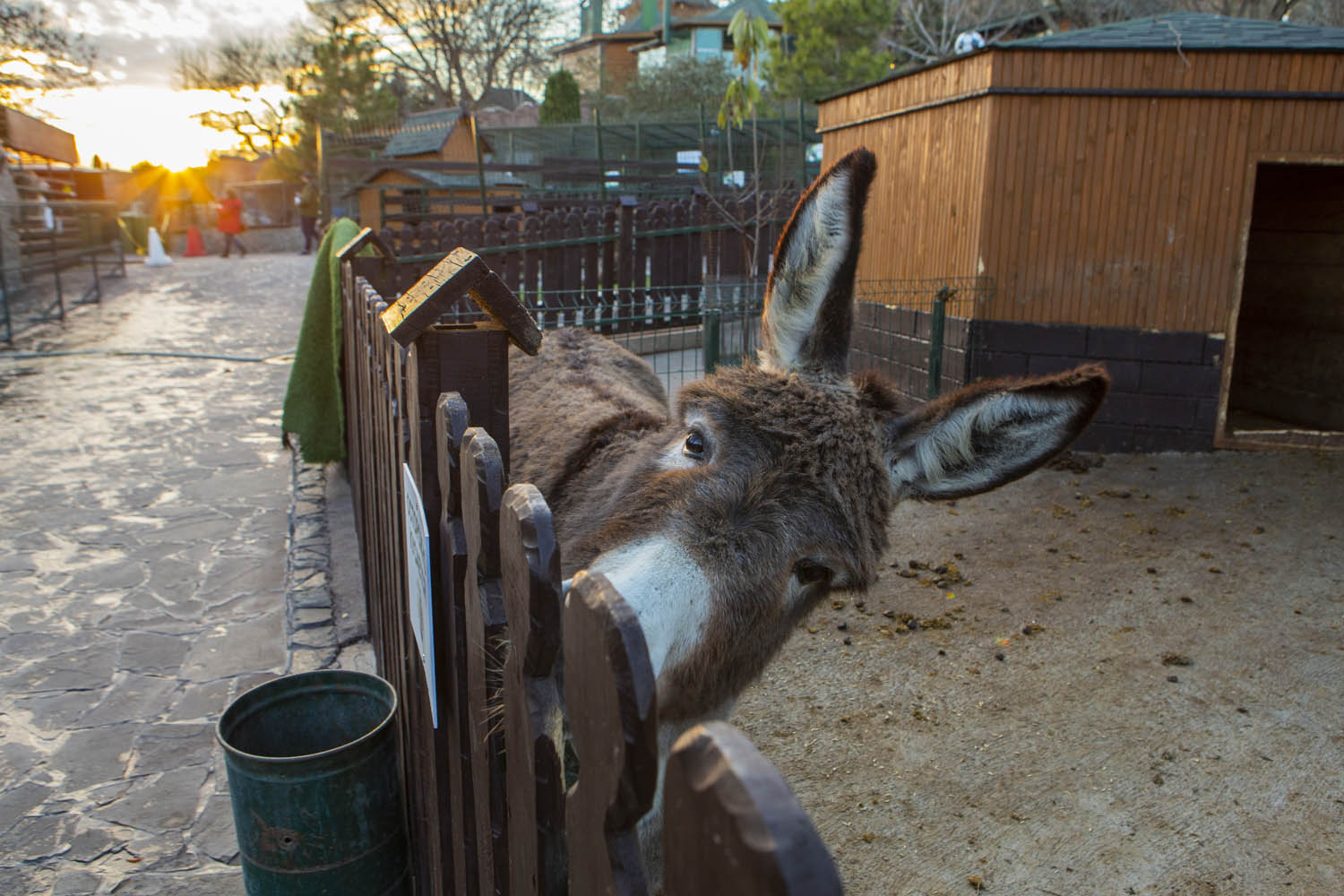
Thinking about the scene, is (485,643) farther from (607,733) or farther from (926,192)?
(926,192)

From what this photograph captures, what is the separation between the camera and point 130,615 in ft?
15.5

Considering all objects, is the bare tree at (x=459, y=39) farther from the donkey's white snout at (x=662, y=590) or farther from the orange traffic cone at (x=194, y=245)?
the donkey's white snout at (x=662, y=590)

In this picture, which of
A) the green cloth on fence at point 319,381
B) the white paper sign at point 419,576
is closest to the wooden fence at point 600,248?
the green cloth on fence at point 319,381

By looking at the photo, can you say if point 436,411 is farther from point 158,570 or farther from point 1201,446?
point 1201,446

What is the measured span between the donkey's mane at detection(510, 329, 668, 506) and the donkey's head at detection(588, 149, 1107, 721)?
19.1 inches

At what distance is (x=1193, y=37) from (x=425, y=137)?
24867 mm

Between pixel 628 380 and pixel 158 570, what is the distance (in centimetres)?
313

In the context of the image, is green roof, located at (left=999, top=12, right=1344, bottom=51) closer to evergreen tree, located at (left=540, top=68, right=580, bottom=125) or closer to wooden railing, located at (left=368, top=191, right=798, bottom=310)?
wooden railing, located at (left=368, top=191, right=798, bottom=310)

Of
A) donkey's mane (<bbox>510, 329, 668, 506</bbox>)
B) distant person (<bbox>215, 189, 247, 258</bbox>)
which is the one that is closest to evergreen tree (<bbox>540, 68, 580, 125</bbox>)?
distant person (<bbox>215, 189, 247, 258</bbox>)

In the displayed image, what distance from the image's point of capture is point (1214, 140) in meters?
6.79

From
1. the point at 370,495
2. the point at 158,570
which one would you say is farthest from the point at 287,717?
the point at 158,570

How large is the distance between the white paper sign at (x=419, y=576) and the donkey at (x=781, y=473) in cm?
34

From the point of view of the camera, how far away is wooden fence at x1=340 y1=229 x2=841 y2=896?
68 cm

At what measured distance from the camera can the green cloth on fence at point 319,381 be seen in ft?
19.9
